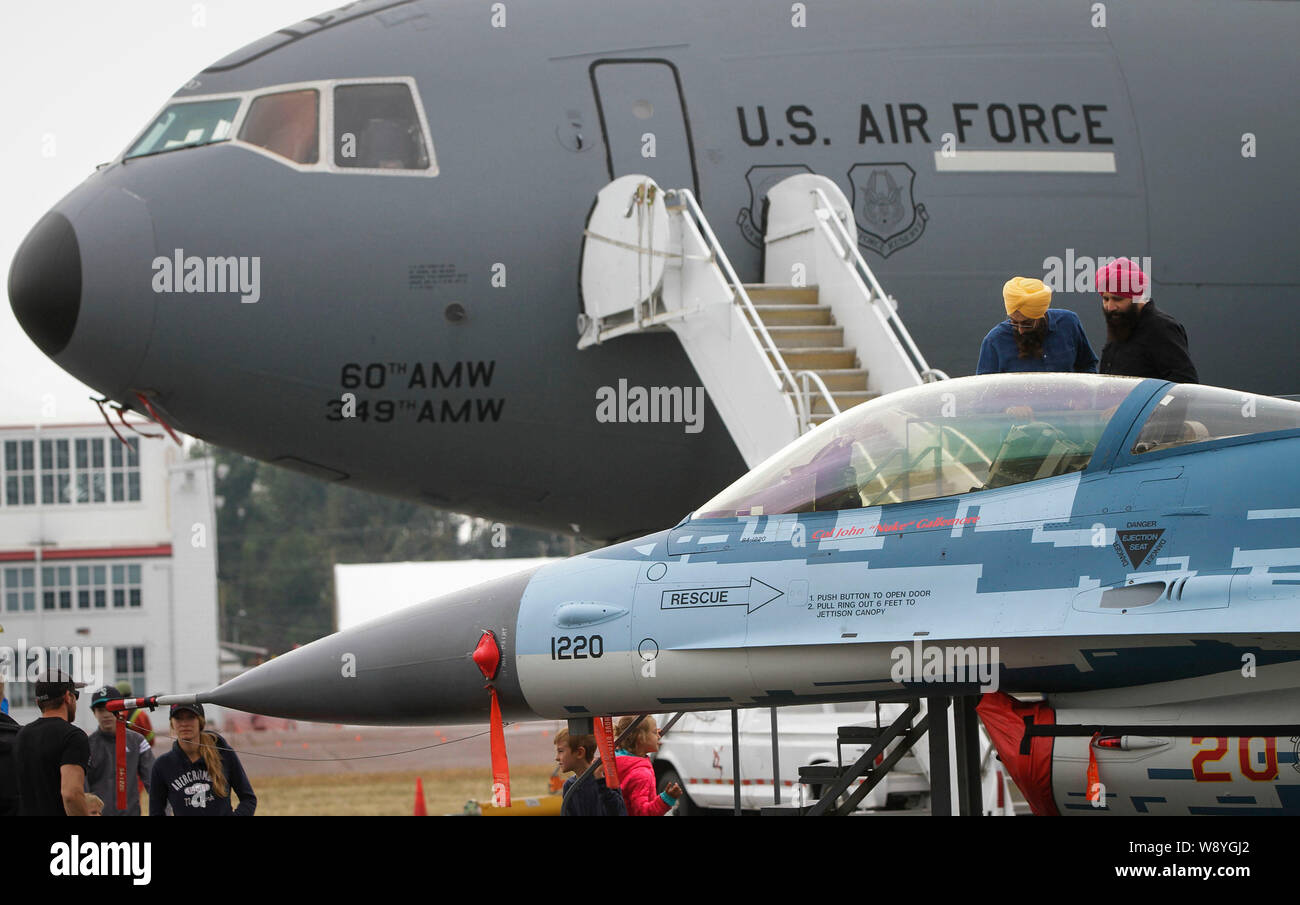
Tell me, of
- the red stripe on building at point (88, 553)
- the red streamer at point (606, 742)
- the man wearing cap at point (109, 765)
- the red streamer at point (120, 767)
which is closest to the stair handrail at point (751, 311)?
the red streamer at point (606, 742)

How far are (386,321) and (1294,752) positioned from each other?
7.08 metres

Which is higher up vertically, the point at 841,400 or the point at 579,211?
the point at 579,211

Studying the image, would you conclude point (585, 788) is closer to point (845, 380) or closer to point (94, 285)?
point (845, 380)

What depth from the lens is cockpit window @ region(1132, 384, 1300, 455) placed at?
19.7 feet

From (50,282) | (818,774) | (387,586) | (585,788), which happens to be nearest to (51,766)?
(585,788)

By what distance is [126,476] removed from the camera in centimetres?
4741

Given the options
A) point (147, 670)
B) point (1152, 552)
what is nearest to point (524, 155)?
point (1152, 552)

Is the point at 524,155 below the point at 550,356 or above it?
above

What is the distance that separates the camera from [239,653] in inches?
2547

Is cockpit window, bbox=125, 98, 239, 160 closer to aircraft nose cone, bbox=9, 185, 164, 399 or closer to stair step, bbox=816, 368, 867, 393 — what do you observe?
aircraft nose cone, bbox=9, 185, 164, 399

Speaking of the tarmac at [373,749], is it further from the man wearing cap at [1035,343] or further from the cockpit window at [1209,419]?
the cockpit window at [1209,419]

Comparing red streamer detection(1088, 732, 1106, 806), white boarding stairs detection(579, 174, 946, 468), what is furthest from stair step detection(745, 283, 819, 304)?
red streamer detection(1088, 732, 1106, 806)

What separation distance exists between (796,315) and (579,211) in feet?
5.63
